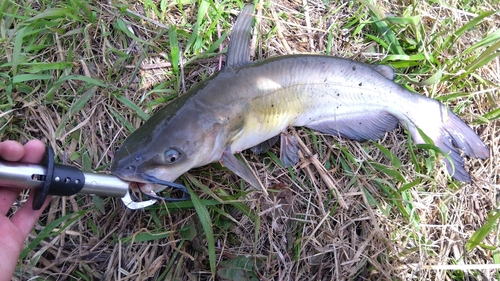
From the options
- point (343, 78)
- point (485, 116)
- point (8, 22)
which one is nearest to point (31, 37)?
point (8, 22)

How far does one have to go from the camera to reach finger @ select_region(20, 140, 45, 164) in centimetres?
200

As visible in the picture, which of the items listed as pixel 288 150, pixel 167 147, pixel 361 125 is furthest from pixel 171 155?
pixel 361 125

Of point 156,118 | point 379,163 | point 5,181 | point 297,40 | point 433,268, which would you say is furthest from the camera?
point 297,40

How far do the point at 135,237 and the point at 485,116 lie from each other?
2733 millimetres

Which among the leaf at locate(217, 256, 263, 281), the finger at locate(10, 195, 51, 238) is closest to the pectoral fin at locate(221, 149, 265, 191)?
the leaf at locate(217, 256, 263, 281)

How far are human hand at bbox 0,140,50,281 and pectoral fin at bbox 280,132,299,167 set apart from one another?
1.49 m

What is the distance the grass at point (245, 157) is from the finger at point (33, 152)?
18.9 inches

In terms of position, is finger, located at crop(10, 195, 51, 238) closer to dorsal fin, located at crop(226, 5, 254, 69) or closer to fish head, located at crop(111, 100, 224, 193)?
fish head, located at crop(111, 100, 224, 193)

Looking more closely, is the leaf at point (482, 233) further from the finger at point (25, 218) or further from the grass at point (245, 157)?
the finger at point (25, 218)

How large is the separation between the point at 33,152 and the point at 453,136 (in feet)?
9.18

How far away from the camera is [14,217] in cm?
213

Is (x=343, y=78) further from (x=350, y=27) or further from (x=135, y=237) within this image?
(x=135, y=237)

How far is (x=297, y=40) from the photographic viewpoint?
3105mm

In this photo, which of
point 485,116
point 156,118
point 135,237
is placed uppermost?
point 156,118
